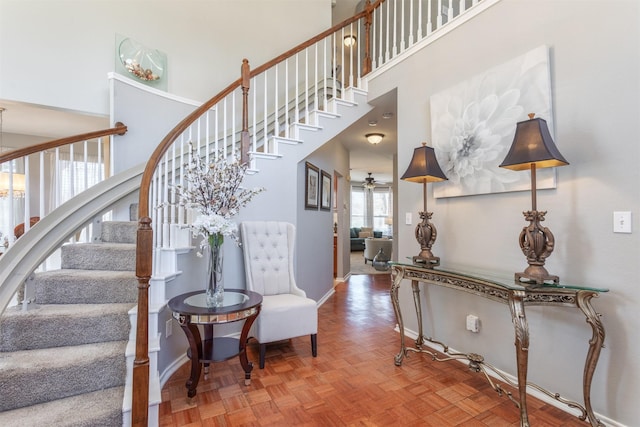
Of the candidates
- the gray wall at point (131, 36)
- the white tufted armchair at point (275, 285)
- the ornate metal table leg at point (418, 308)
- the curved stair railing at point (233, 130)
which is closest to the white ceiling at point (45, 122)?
the gray wall at point (131, 36)

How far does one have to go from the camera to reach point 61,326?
187 cm

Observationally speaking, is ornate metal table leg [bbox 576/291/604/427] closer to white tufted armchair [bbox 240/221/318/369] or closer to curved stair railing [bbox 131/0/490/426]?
white tufted armchair [bbox 240/221/318/369]

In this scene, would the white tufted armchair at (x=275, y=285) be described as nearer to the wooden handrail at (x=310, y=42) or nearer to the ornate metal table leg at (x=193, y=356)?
the ornate metal table leg at (x=193, y=356)

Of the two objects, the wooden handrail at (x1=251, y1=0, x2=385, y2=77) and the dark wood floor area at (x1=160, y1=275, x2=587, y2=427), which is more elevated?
the wooden handrail at (x1=251, y1=0, x2=385, y2=77)

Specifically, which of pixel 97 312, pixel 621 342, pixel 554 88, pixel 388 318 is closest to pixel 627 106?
pixel 554 88

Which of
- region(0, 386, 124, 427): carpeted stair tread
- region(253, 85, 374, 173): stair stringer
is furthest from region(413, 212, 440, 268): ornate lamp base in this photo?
region(0, 386, 124, 427): carpeted stair tread

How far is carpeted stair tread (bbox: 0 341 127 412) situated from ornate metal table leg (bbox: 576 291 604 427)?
2544 millimetres

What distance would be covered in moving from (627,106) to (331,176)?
3694 millimetres

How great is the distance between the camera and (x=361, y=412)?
187 centimetres

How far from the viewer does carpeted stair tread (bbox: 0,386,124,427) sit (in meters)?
1.47

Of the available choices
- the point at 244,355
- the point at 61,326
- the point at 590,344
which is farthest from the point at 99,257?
the point at 590,344

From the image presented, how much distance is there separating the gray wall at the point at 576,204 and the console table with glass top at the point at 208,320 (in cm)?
171

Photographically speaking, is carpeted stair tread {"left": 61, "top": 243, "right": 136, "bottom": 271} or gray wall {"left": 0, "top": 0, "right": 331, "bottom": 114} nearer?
carpeted stair tread {"left": 61, "top": 243, "right": 136, "bottom": 271}

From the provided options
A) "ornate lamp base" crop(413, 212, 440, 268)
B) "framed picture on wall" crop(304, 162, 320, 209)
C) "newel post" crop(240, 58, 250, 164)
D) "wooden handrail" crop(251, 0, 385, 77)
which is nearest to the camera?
"ornate lamp base" crop(413, 212, 440, 268)
